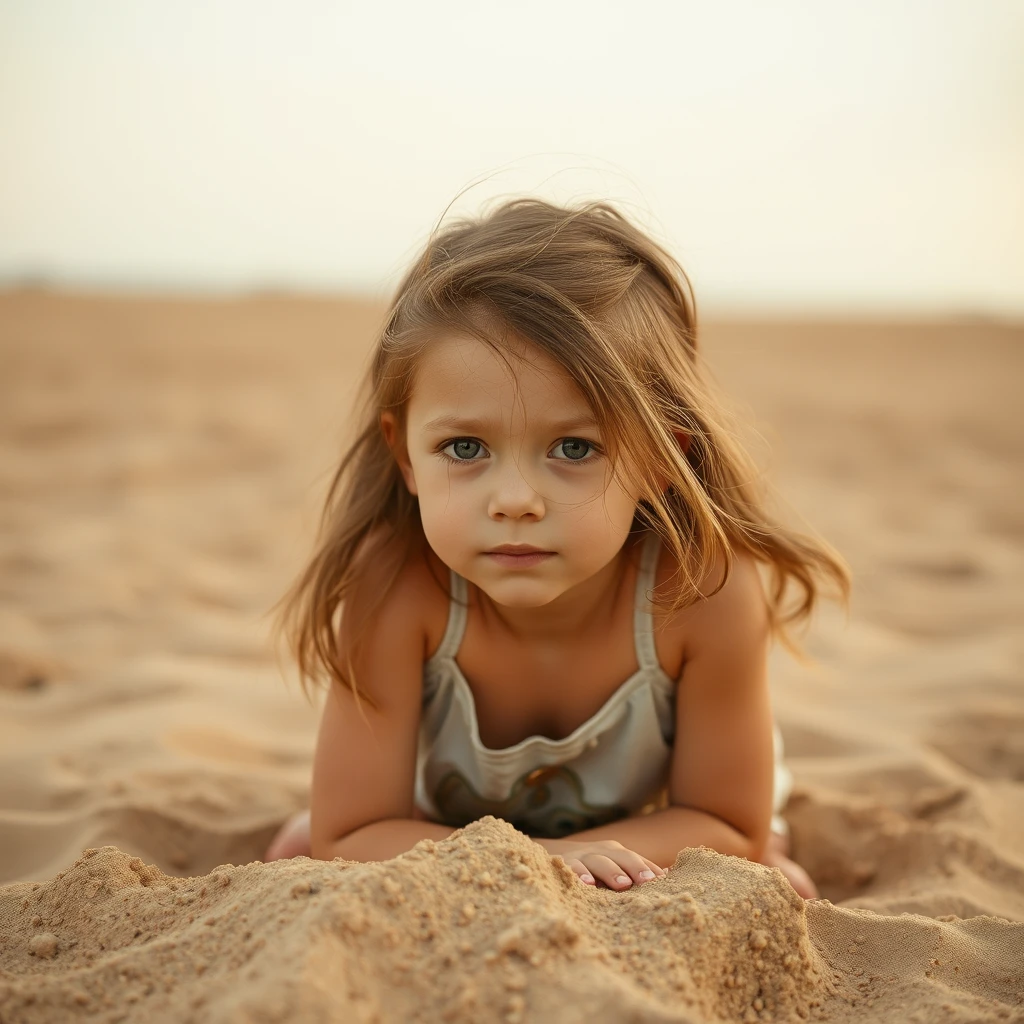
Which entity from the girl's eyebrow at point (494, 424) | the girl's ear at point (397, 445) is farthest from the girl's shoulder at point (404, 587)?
the girl's eyebrow at point (494, 424)

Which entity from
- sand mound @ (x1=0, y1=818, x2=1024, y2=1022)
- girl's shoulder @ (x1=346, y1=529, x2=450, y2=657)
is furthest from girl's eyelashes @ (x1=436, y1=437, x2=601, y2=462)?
sand mound @ (x1=0, y1=818, x2=1024, y2=1022)

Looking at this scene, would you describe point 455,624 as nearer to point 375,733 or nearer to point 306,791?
point 375,733

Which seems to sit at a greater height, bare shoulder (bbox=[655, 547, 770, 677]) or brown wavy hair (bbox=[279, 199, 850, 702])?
brown wavy hair (bbox=[279, 199, 850, 702])

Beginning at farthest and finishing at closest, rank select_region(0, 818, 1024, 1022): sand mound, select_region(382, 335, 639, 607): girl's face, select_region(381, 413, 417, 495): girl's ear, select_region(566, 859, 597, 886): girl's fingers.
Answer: select_region(381, 413, 417, 495): girl's ear < select_region(382, 335, 639, 607): girl's face < select_region(566, 859, 597, 886): girl's fingers < select_region(0, 818, 1024, 1022): sand mound

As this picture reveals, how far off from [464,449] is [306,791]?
1235 mm

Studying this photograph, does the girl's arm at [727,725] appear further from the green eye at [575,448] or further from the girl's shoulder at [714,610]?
the green eye at [575,448]

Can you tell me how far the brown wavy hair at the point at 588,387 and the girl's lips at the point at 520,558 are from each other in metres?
0.19

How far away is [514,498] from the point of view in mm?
1576

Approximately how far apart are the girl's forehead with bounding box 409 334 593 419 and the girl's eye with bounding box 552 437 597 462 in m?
0.05

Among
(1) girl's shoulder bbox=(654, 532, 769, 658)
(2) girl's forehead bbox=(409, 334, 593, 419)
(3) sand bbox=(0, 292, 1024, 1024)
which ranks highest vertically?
(2) girl's forehead bbox=(409, 334, 593, 419)

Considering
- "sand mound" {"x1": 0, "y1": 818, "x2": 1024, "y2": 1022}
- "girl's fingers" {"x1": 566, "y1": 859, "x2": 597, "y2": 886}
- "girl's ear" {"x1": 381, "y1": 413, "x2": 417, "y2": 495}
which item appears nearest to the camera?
"sand mound" {"x1": 0, "y1": 818, "x2": 1024, "y2": 1022}

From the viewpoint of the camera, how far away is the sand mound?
44.7 inches

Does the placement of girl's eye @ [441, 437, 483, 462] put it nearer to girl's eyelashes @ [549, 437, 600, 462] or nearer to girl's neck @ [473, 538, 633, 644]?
girl's eyelashes @ [549, 437, 600, 462]

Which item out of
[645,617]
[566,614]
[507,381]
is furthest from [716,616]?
[507,381]
